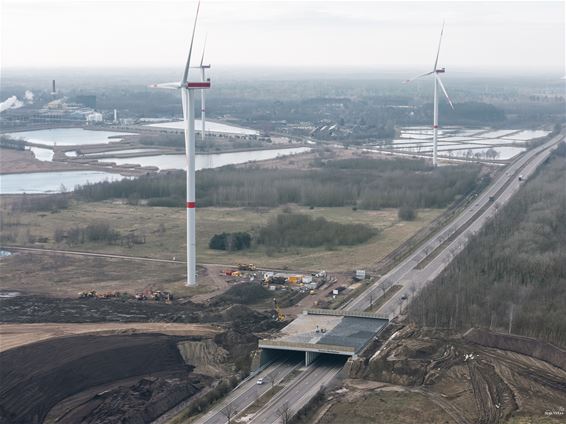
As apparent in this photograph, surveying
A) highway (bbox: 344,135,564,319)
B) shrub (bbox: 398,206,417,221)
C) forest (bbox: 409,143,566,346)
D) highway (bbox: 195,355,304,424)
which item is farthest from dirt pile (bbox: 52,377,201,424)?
shrub (bbox: 398,206,417,221)

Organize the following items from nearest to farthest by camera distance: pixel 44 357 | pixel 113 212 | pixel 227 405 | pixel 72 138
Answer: pixel 227 405, pixel 44 357, pixel 113 212, pixel 72 138

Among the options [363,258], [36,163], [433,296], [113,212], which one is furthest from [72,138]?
[433,296]

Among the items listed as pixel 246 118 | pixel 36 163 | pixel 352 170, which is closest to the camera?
pixel 352 170

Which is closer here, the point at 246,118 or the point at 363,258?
the point at 363,258

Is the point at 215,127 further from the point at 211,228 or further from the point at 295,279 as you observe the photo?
the point at 295,279

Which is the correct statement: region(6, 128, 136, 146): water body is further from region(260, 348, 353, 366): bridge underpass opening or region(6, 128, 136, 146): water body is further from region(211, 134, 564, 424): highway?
region(260, 348, 353, 366): bridge underpass opening

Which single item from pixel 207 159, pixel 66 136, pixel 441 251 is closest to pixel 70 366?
pixel 441 251

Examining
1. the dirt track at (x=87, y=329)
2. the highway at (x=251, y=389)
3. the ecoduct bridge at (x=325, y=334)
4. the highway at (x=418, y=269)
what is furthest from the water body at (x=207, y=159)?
the highway at (x=251, y=389)

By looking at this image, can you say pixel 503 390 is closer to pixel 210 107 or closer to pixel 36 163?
pixel 36 163
